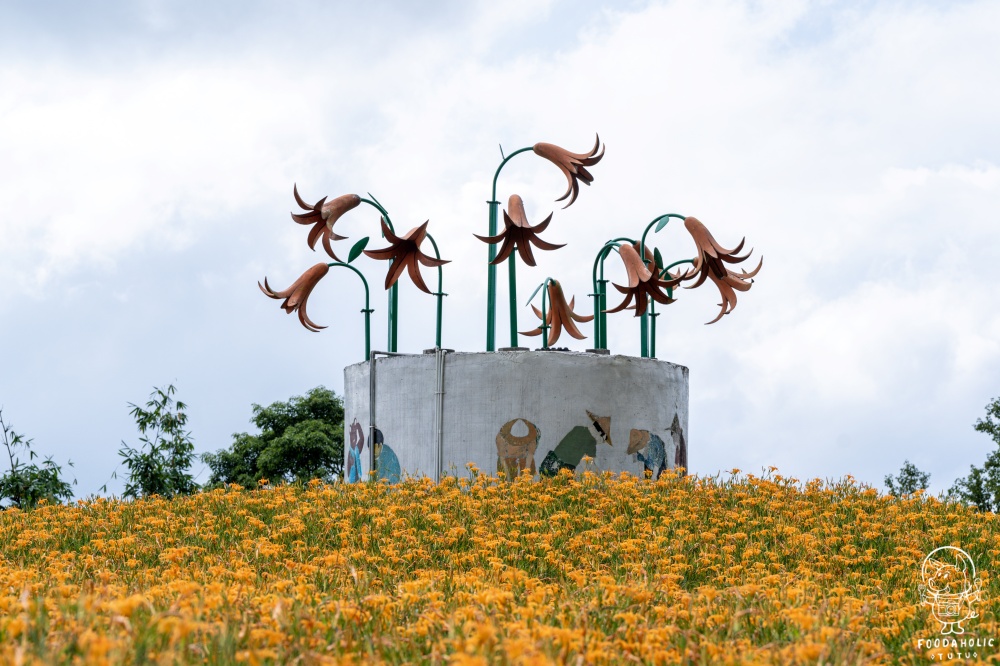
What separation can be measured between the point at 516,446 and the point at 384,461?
2236mm

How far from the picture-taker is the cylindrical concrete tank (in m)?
14.3

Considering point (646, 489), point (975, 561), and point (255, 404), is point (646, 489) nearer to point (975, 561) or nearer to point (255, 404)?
point (975, 561)

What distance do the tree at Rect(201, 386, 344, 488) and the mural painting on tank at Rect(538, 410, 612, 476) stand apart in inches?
507

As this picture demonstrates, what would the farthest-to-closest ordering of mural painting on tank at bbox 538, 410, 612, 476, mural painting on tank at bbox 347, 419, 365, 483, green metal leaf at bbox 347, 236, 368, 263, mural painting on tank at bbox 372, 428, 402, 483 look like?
green metal leaf at bbox 347, 236, 368, 263 < mural painting on tank at bbox 347, 419, 365, 483 < mural painting on tank at bbox 372, 428, 402, 483 < mural painting on tank at bbox 538, 410, 612, 476

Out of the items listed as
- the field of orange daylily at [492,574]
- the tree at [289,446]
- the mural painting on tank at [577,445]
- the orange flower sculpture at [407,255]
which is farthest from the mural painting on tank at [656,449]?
the tree at [289,446]

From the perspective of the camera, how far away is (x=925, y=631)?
20.4 ft

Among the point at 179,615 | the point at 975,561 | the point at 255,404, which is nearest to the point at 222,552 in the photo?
the point at 179,615

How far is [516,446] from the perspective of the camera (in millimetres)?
14266

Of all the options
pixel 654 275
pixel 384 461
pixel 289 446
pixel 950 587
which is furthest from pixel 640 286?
pixel 289 446

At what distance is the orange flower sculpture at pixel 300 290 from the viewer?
57.0ft

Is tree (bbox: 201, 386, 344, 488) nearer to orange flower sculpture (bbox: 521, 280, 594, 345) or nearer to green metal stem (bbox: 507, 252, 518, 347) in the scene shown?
orange flower sculpture (bbox: 521, 280, 594, 345)

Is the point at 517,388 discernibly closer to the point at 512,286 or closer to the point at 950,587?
the point at 512,286

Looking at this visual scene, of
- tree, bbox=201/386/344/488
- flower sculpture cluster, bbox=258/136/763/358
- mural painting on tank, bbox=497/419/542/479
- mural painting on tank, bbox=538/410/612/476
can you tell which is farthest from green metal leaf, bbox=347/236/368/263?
tree, bbox=201/386/344/488

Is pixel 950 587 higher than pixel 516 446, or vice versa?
pixel 516 446
